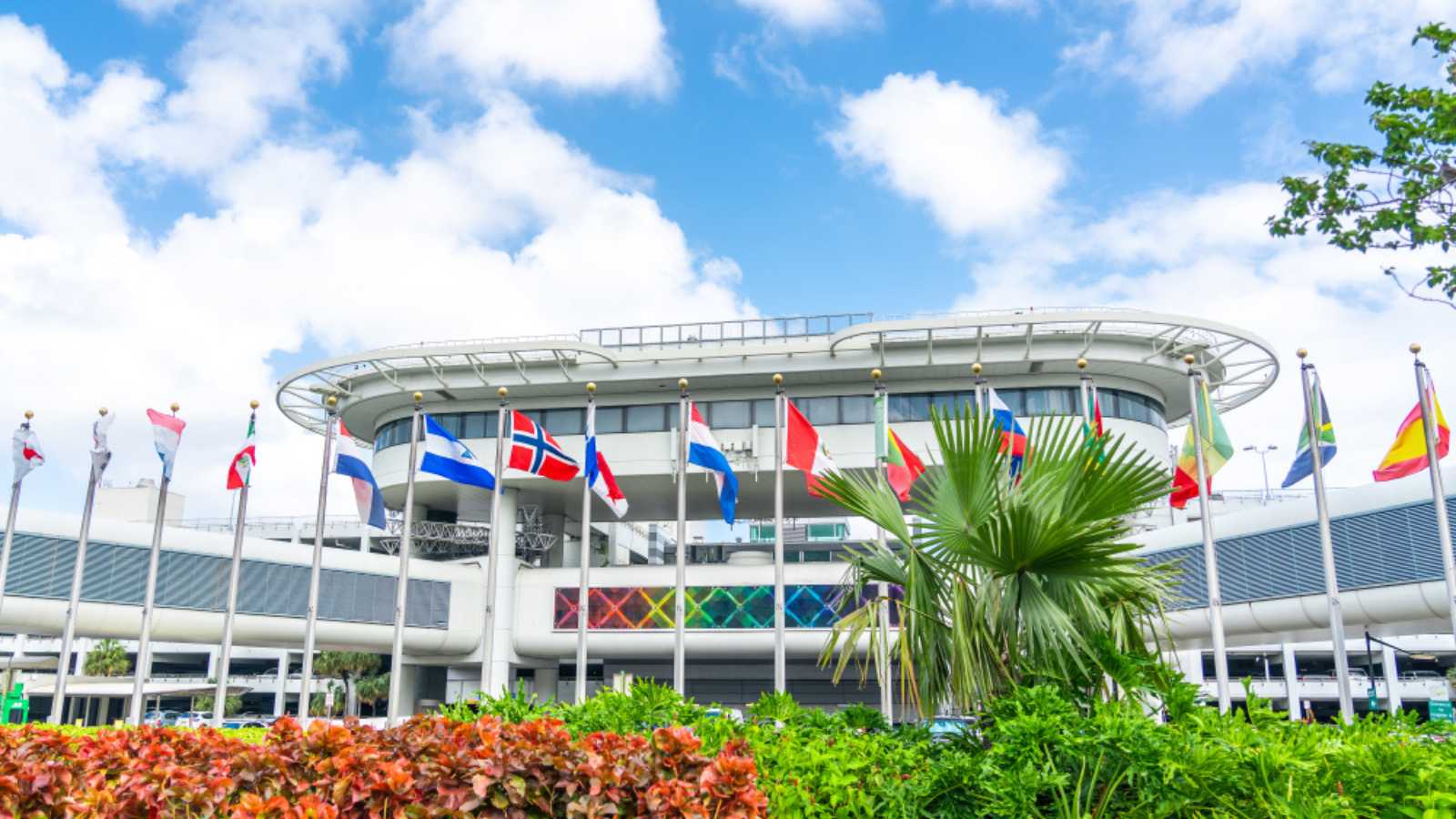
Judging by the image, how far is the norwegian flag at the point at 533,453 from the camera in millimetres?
25062

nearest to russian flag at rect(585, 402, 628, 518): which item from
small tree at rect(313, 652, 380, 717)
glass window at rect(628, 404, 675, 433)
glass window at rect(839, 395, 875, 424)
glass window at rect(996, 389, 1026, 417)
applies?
glass window at rect(628, 404, 675, 433)

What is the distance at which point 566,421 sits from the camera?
3962 cm

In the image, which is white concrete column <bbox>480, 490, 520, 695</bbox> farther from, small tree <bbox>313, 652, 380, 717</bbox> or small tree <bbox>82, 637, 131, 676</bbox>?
small tree <bbox>82, 637, 131, 676</bbox>

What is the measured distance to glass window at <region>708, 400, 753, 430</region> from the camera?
3838 centimetres

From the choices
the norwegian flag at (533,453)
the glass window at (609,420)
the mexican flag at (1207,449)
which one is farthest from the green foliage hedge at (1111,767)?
the glass window at (609,420)

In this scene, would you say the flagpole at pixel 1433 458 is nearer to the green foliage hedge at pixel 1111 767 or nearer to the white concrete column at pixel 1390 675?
the green foliage hedge at pixel 1111 767

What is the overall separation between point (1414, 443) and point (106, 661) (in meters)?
69.2

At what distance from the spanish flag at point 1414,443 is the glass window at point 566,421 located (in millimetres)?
25891

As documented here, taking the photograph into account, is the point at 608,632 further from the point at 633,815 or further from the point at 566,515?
the point at 633,815

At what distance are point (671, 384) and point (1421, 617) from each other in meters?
23.5

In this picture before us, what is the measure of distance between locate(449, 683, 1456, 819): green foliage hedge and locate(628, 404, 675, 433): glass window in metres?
31.3

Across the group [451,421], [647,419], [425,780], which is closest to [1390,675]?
[647,419]

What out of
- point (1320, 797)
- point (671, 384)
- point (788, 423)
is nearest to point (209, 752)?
point (1320, 797)

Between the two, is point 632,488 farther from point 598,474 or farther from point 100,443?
point 100,443
